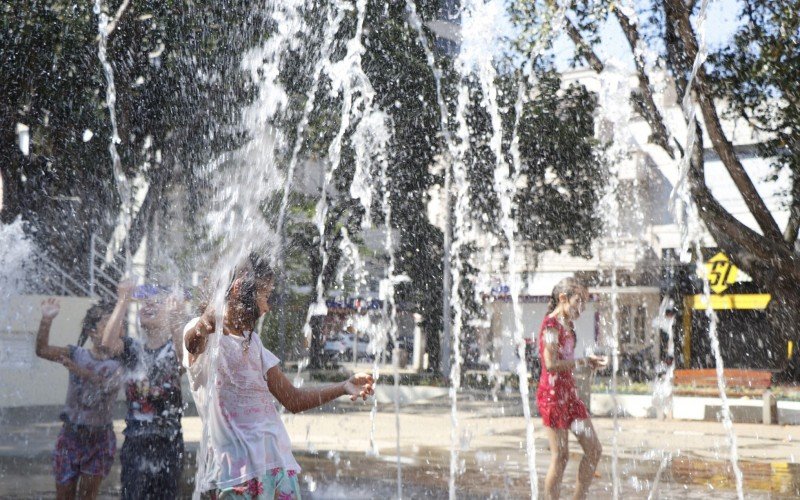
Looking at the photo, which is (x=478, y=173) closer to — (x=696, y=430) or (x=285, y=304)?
(x=285, y=304)

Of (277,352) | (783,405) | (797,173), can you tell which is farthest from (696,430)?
(277,352)

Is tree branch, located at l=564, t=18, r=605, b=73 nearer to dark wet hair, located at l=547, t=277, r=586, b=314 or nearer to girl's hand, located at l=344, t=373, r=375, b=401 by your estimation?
dark wet hair, located at l=547, t=277, r=586, b=314

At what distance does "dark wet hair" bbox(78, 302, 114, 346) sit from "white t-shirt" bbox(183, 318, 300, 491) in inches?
64.9

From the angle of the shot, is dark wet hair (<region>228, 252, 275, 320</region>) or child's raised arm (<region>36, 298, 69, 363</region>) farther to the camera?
child's raised arm (<region>36, 298, 69, 363</region>)

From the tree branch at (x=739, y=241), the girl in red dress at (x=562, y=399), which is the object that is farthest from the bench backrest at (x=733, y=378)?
the girl in red dress at (x=562, y=399)

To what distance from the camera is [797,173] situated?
11758 millimetres

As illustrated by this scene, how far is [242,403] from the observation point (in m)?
3.28

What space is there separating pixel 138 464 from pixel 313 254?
18.3m

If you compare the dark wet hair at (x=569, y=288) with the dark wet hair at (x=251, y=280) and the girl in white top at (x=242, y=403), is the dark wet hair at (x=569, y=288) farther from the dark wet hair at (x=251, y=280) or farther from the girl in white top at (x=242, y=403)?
the dark wet hair at (x=251, y=280)

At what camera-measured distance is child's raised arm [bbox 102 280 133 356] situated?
14.0 ft

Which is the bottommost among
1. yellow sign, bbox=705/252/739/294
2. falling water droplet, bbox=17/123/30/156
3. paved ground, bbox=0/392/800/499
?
paved ground, bbox=0/392/800/499

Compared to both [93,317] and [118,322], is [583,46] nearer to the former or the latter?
[93,317]

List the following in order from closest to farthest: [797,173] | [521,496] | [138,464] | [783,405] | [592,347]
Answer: [138,464] → [521,496] → [797,173] → [783,405] → [592,347]

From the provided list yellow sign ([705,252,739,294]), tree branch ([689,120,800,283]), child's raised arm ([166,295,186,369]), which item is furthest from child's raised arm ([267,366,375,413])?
yellow sign ([705,252,739,294])
